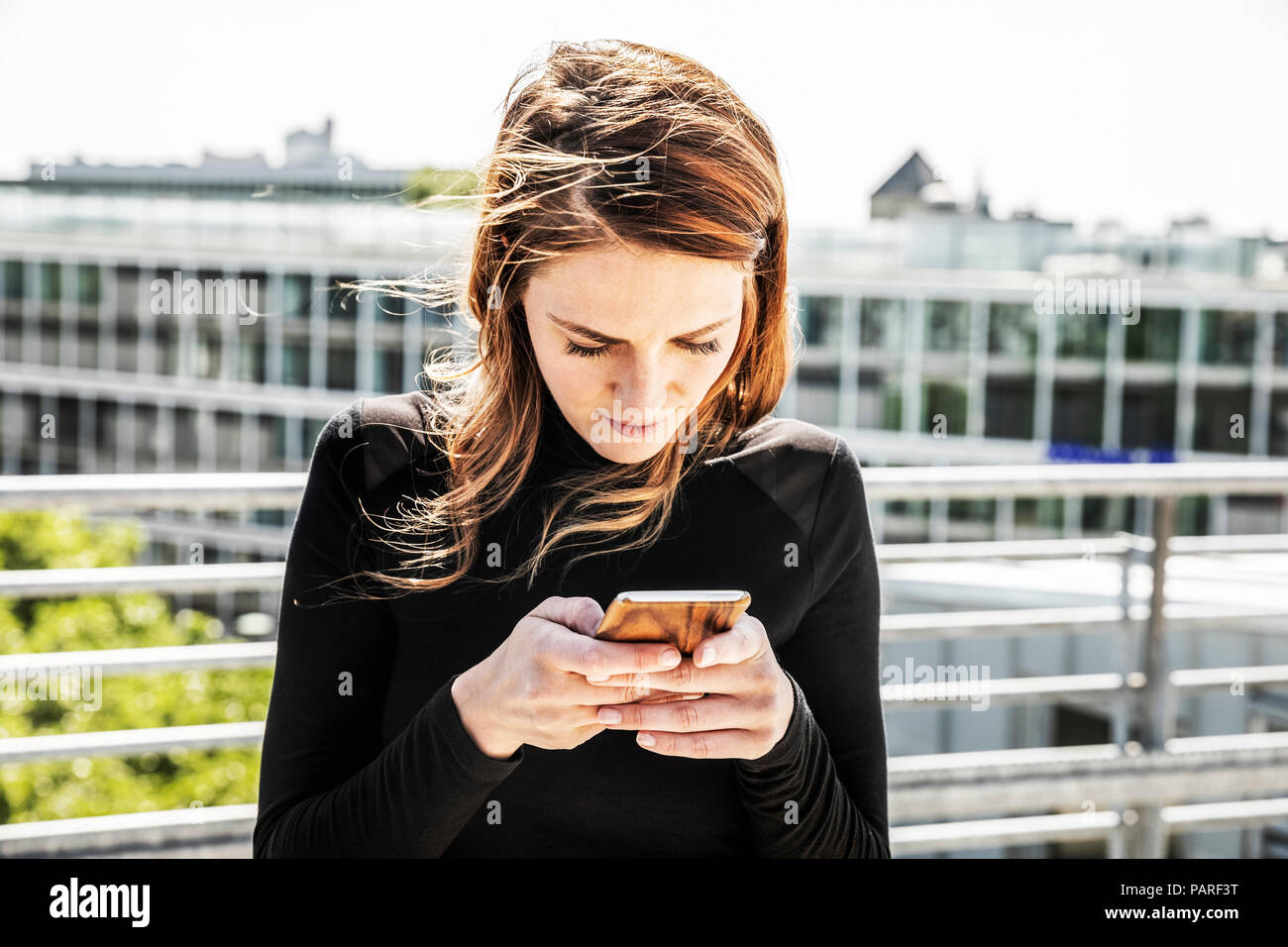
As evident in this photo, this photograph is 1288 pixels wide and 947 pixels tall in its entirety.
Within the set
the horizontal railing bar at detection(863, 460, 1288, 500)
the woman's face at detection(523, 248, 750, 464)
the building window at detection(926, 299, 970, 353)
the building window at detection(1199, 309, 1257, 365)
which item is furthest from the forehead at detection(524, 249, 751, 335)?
the building window at detection(926, 299, 970, 353)

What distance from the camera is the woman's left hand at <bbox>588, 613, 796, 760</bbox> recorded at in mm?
844

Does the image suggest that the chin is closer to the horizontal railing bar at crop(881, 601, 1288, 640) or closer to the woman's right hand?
the woman's right hand

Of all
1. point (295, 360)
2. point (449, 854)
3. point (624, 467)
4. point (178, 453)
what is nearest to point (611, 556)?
point (624, 467)

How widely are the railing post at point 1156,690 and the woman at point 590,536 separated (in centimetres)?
146

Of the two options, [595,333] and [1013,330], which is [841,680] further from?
[1013,330]

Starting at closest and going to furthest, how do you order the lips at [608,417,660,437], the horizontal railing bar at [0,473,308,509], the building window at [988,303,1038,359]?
the lips at [608,417,660,437]
the horizontal railing bar at [0,473,308,509]
the building window at [988,303,1038,359]

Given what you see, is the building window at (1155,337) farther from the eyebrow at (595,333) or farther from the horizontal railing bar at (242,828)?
the eyebrow at (595,333)

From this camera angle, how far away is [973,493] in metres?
2.11

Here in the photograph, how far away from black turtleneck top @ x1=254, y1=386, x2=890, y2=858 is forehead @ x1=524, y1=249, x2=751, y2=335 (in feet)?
0.55

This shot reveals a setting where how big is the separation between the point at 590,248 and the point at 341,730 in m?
0.49

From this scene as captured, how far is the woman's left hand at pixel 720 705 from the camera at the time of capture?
0.84 meters

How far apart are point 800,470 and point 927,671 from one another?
3.26 ft

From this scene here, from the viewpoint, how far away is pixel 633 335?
100cm

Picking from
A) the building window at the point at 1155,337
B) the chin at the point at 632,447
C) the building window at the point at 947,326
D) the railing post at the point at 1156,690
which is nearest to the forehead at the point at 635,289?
the chin at the point at 632,447
